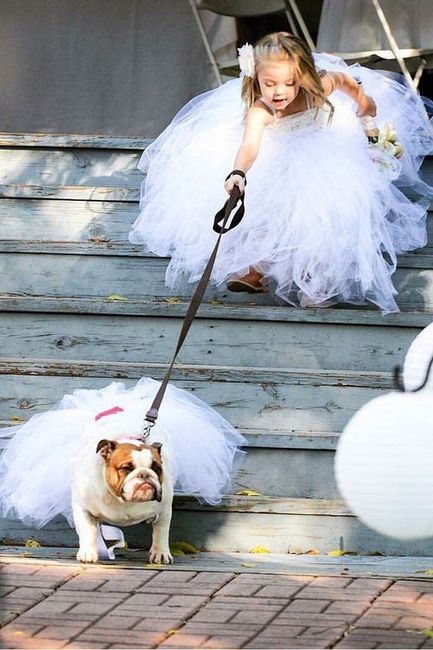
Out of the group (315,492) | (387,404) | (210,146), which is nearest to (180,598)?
(315,492)

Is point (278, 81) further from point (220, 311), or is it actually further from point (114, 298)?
point (114, 298)

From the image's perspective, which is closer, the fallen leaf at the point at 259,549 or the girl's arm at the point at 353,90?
the fallen leaf at the point at 259,549

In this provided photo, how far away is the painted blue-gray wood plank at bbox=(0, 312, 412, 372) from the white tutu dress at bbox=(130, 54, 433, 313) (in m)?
0.18

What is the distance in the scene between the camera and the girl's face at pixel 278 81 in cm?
543

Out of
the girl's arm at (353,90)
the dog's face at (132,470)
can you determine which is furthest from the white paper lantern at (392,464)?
the girl's arm at (353,90)

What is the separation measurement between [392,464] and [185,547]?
1911 mm

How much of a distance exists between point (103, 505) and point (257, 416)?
98 cm

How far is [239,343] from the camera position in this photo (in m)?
5.40

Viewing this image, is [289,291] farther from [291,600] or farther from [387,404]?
[387,404]

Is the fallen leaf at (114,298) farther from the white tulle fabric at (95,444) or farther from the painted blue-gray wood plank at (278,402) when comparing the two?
the white tulle fabric at (95,444)

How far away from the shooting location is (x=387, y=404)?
9.17ft

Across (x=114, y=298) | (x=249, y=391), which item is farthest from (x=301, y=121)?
(x=249, y=391)

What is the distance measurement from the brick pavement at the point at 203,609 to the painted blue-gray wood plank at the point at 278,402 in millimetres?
984

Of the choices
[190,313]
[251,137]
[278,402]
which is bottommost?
[278,402]
